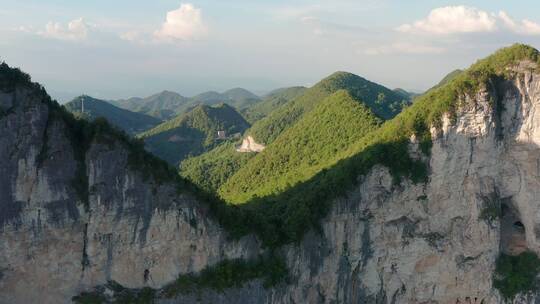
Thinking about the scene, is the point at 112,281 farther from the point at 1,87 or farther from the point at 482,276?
the point at 482,276

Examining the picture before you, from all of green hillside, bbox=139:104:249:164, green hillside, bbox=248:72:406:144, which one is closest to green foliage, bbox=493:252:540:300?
green hillside, bbox=248:72:406:144

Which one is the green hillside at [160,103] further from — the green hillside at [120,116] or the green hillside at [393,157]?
the green hillside at [393,157]

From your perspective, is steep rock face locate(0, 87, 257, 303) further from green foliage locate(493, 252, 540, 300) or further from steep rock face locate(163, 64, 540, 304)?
green foliage locate(493, 252, 540, 300)

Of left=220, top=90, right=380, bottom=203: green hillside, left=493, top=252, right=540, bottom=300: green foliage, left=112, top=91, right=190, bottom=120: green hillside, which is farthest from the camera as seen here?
left=112, top=91, right=190, bottom=120: green hillside

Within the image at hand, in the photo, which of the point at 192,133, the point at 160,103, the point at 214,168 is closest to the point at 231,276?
the point at 214,168

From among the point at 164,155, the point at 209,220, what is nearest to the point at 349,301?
the point at 209,220

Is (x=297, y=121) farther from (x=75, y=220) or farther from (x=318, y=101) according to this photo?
(x=75, y=220)
